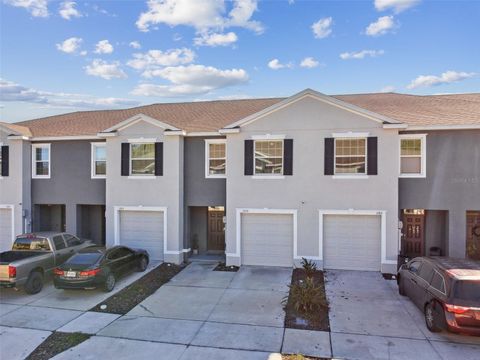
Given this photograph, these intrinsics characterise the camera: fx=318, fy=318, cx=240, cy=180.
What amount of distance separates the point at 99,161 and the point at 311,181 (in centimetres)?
1009

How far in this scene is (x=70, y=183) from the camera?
15586mm

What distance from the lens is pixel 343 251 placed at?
502 inches

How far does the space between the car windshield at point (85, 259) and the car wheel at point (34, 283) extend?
1.41 meters

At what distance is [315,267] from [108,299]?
298 inches

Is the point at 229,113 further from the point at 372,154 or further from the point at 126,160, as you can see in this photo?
the point at 372,154

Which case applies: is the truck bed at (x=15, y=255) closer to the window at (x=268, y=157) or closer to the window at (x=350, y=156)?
the window at (x=268, y=157)

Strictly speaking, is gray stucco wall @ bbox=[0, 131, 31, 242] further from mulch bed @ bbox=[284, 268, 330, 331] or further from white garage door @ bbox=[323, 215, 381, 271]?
white garage door @ bbox=[323, 215, 381, 271]

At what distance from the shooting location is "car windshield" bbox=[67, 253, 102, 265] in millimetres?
10188

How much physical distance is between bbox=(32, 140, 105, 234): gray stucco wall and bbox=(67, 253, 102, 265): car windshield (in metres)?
5.19

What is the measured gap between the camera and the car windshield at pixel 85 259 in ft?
33.4

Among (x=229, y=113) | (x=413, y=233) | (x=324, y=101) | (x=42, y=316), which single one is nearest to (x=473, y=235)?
(x=413, y=233)

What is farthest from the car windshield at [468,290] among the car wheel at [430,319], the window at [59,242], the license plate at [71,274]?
the window at [59,242]

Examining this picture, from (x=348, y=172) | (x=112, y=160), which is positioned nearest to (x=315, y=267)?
(x=348, y=172)

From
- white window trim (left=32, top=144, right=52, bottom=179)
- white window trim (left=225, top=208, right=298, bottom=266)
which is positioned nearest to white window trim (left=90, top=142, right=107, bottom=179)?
white window trim (left=32, top=144, right=52, bottom=179)
